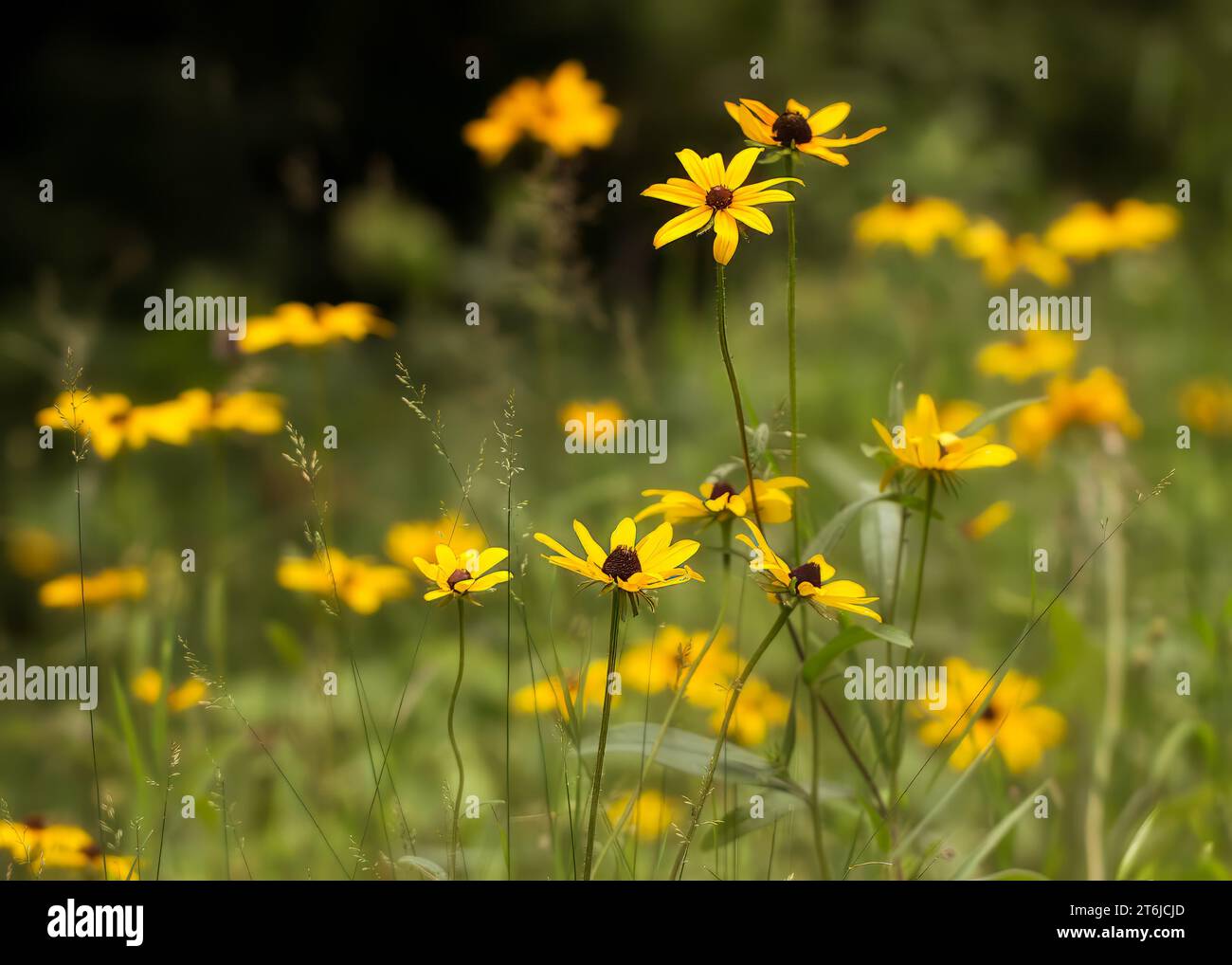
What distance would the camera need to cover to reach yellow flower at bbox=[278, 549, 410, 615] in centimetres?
172

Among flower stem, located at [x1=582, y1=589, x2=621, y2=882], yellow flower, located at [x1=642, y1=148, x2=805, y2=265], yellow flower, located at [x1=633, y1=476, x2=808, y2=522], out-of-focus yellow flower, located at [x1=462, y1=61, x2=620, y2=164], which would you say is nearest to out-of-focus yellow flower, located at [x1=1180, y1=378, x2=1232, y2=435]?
out-of-focus yellow flower, located at [x1=462, y1=61, x2=620, y2=164]

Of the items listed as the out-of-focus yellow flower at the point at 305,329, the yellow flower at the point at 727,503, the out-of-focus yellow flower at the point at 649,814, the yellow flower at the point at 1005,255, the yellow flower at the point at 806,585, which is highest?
the yellow flower at the point at 1005,255

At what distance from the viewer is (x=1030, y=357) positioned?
2.30 m

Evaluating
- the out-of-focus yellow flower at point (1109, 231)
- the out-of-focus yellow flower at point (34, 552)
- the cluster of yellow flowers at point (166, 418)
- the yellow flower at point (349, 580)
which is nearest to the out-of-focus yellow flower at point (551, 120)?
the cluster of yellow flowers at point (166, 418)

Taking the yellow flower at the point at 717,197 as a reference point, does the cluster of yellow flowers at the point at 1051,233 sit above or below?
above

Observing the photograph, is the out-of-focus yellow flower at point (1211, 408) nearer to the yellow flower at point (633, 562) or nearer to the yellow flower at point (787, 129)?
the yellow flower at point (787, 129)

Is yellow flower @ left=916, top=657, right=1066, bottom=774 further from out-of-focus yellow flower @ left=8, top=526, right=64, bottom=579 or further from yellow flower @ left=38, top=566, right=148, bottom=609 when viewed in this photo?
out-of-focus yellow flower @ left=8, top=526, right=64, bottom=579

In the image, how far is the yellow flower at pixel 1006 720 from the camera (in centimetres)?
161

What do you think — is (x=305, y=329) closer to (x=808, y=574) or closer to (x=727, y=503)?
(x=727, y=503)

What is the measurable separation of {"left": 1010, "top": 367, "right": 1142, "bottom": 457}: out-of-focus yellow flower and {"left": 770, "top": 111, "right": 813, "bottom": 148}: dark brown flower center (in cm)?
113

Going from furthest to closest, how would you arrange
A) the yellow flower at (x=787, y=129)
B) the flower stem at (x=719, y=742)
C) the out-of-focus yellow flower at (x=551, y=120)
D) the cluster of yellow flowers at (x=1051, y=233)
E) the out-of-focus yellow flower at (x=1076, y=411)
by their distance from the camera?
the cluster of yellow flowers at (x=1051, y=233), the out-of-focus yellow flower at (x=1076, y=411), the out-of-focus yellow flower at (x=551, y=120), the yellow flower at (x=787, y=129), the flower stem at (x=719, y=742)

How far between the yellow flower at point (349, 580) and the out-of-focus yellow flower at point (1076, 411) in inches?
44.1
